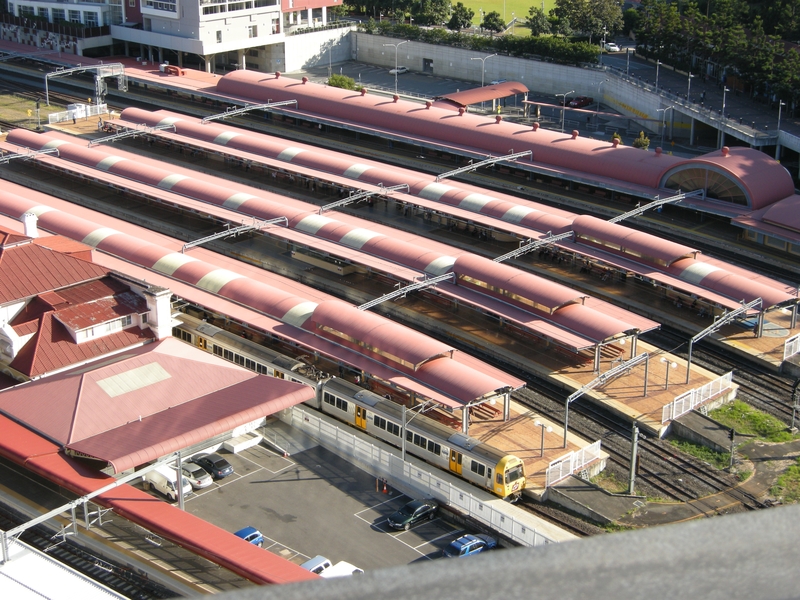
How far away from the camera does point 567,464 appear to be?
40688 millimetres

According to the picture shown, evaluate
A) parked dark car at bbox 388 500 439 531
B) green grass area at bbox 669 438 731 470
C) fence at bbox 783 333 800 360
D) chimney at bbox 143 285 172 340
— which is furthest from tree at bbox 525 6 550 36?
parked dark car at bbox 388 500 439 531

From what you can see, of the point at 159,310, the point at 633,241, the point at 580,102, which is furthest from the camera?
the point at 580,102

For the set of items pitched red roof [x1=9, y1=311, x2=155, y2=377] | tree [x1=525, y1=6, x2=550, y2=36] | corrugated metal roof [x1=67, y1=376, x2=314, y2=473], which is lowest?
corrugated metal roof [x1=67, y1=376, x2=314, y2=473]

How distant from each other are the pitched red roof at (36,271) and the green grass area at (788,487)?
32468 mm

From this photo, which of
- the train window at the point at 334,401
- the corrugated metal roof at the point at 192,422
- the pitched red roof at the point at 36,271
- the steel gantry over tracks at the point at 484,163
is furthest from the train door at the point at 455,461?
the steel gantry over tracks at the point at 484,163

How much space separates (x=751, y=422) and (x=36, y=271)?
34.6 m

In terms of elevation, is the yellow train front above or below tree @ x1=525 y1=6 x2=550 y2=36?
below

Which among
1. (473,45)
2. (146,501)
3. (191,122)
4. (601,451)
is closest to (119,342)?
(146,501)

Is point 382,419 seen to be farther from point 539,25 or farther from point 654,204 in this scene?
point 539,25

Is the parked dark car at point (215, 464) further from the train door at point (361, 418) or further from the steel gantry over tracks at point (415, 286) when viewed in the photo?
the steel gantry over tracks at point (415, 286)

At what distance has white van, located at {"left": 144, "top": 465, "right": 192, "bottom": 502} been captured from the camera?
38.4 m

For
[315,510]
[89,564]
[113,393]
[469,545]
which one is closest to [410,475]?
[315,510]

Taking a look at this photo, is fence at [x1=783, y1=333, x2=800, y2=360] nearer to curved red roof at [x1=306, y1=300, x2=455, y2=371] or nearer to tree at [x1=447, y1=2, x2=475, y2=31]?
curved red roof at [x1=306, y1=300, x2=455, y2=371]

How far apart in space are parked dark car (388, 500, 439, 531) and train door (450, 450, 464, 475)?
8.28ft
